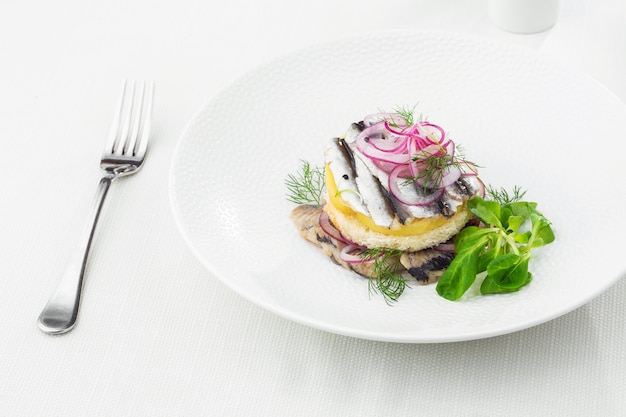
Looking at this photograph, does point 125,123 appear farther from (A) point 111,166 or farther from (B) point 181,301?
(B) point 181,301

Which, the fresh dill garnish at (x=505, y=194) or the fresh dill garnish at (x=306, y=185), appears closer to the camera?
the fresh dill garnish at (x=505, y=194)

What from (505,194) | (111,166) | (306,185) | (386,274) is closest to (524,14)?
(505,194)

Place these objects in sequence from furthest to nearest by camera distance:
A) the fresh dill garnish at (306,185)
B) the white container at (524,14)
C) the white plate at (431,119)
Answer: the white container at (524,14) < the fresh dill garnish at (306,185) < the white plate at (431,119)

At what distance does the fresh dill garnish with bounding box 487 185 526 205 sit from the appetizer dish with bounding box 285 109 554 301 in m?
0.15

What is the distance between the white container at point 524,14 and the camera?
4.26 m

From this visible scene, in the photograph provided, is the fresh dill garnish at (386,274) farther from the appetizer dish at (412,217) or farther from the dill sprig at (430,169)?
the dill sprig at (430,169)

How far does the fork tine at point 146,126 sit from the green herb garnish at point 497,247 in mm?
1609

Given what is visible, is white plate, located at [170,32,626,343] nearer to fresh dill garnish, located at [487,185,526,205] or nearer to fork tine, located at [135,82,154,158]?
fresh dill garnish, located at [487,185,526,205]

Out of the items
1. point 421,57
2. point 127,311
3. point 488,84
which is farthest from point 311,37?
point 127,311

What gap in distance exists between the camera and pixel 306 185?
11.1 ft

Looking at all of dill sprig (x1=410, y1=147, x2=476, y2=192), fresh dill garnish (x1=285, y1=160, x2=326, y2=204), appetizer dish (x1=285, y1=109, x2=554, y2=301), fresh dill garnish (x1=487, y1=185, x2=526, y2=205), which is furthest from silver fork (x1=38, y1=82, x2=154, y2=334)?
fresh dill garnish (x1=487, y1=185, x2=526, y2=205)

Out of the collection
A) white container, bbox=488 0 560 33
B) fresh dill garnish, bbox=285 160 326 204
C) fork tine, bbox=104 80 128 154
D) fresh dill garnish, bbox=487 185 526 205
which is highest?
white container, bbox=488 0 560 33

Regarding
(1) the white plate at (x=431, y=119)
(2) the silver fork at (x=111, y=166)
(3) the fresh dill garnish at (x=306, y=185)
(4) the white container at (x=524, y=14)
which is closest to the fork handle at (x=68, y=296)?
(2) the silver fork at (x=111, y=166)

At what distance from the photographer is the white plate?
2723 mm
